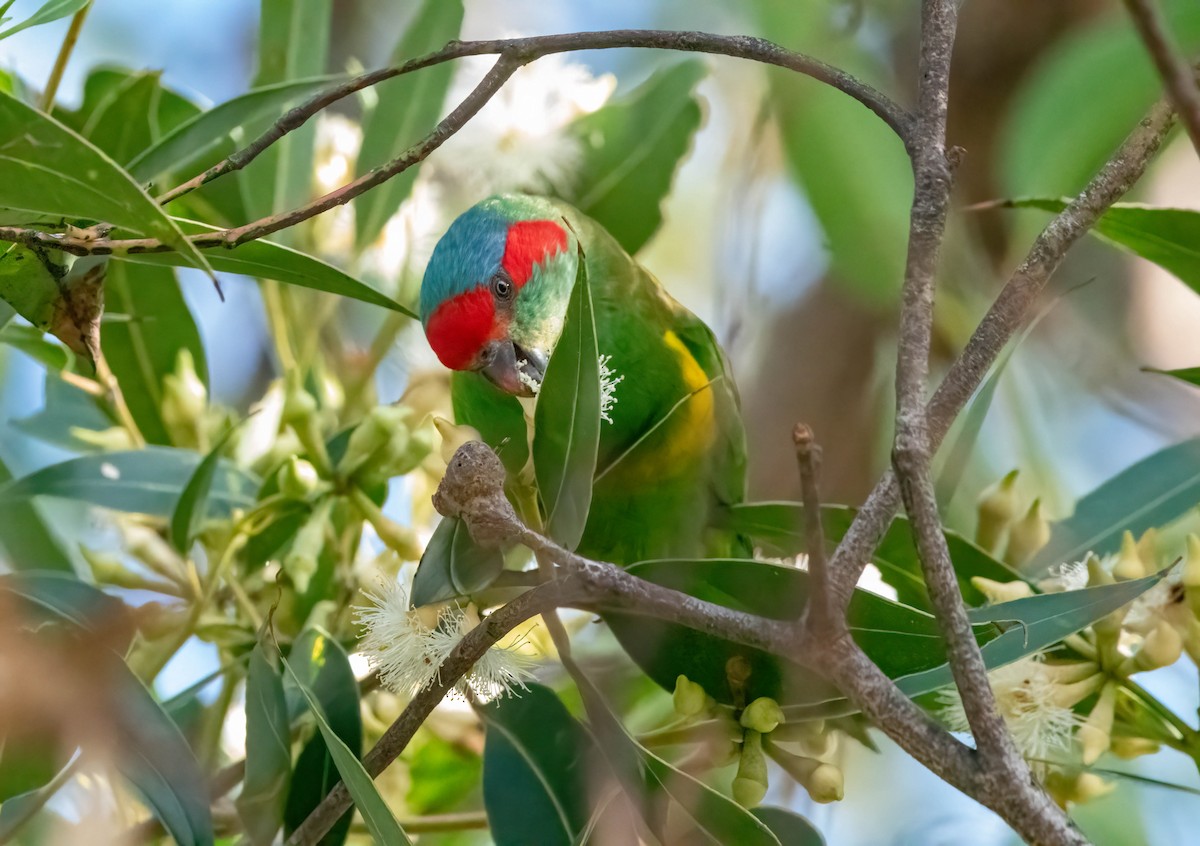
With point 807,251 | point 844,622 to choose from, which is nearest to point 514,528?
point 844,622

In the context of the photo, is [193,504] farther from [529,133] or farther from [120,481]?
[529,133]

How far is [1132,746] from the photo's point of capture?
1057 millimetres

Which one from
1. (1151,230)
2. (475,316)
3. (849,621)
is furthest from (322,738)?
(1151,230)

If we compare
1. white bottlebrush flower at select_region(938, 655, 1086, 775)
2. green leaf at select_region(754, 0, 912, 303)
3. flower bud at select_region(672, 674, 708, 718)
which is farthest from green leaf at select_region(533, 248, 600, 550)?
green leaf at select_region(754, 0, 912, 303)

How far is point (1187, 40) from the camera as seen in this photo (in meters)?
1.40

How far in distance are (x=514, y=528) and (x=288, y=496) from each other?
1.92 feet

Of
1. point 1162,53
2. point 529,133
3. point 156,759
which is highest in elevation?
point 529,133

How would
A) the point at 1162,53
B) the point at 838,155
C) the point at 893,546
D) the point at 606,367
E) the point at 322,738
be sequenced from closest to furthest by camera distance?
1. the point at 1162,53
2. the point at 322,738
3. the point at 893,546
4. the point at 606,367
5. the point at 838,155

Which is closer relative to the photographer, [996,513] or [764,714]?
[764,714]

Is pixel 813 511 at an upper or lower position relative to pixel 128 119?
lower

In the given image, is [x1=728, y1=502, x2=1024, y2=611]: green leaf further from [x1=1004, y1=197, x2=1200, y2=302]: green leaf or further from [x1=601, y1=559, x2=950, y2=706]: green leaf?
[x1=1004, y1=197, x2=1200, y2=302]: green leaf

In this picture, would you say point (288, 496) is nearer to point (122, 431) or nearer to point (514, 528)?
point (122, 431)

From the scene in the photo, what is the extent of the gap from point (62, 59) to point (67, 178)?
543mm

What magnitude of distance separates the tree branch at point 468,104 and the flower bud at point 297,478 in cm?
43
